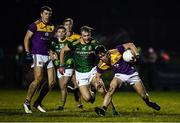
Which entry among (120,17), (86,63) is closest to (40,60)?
(86,63)

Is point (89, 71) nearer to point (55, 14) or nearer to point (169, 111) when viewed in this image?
point (169, 111)

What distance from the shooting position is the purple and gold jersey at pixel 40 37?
51.4 feet

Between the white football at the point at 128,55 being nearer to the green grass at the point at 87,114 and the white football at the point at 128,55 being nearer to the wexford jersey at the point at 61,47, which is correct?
the green grass at the point at 87,114

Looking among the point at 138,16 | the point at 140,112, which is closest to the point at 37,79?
the point at 140,112

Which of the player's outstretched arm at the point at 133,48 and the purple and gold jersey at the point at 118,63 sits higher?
the player's outstretched arm at the point at 133,48

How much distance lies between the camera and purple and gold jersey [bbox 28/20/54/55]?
15.7 m

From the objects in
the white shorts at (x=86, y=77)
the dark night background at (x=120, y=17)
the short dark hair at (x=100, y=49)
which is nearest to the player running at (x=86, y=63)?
the white shorts at (x=86, y=77)

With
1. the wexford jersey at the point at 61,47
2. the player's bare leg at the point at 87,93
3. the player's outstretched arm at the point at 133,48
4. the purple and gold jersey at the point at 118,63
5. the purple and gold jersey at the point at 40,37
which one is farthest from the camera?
the wexford jersey at the point at 61,47

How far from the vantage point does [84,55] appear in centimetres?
1488

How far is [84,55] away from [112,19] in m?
24.8

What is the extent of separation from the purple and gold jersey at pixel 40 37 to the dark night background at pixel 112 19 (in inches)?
749

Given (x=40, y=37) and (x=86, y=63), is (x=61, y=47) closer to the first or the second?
(x=40, y=37)

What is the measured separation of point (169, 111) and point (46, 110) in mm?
3132

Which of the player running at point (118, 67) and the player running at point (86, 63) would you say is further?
the player running at point (86, 63)
